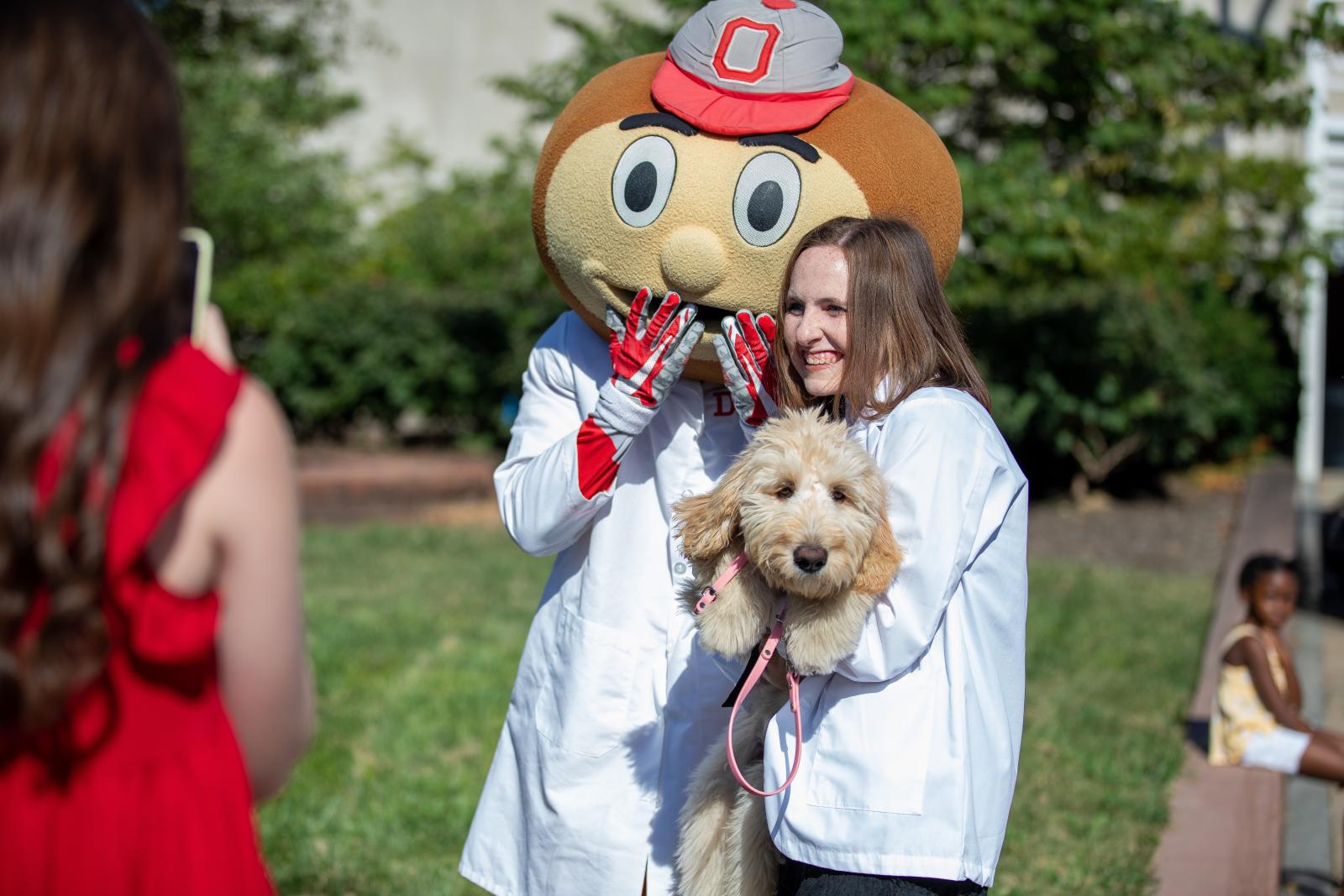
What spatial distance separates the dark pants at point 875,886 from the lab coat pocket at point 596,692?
0.68 m

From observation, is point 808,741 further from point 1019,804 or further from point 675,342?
point 1019,804

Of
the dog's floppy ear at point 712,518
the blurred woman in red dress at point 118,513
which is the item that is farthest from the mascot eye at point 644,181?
the blurred woman in red dress at point 118,513

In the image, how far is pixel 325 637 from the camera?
7.31 metres

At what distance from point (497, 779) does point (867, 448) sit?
126cm

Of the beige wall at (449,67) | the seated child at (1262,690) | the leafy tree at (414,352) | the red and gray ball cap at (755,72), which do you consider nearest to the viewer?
the red and gray ball cap at (755,72)

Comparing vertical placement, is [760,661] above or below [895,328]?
below

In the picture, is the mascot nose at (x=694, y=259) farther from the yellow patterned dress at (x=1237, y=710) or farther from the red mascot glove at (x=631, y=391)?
the yellow patterned dress at (x=1237, y=710)

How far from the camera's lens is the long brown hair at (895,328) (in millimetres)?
2396

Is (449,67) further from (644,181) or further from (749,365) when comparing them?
(749,365)

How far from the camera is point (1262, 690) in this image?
5211 mm

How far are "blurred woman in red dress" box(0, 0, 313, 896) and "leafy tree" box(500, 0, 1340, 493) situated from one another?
7.46 metres

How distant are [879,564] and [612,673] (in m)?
0.86

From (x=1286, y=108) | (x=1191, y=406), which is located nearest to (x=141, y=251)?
(x=1286, y=108)

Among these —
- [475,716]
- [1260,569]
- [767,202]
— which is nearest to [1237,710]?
[1260,569]
